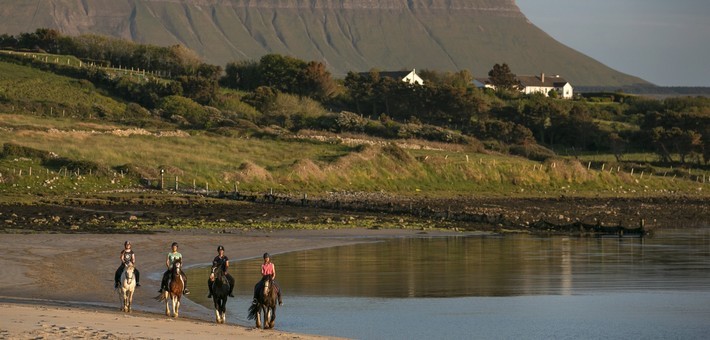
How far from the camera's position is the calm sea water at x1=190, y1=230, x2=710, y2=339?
27.2m

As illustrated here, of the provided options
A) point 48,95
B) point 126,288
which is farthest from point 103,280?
point 48,95

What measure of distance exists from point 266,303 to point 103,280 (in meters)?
9.38

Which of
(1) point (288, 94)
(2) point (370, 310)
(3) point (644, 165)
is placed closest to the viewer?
(2) point (370, 310)

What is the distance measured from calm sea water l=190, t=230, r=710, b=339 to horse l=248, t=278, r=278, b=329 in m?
0.64

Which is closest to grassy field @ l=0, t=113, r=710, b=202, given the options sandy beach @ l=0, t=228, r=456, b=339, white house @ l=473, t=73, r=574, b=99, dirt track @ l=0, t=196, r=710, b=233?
dirt track @ l=0, t=196, r=710, b=233

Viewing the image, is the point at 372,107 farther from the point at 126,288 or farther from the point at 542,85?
the point at 126,288

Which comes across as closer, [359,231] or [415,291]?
[415,291]

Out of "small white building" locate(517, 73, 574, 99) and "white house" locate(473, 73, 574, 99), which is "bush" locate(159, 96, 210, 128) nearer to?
"white house" locate(473, 73, 574, 99)

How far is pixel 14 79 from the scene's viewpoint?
11056 centimetres

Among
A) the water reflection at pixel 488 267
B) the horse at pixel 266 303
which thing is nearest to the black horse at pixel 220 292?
the horse at pixel 266 303

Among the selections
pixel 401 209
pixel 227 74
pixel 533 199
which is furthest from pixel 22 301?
pixel 227 74

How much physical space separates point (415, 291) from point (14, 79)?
83912 mm

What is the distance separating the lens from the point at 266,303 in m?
25.6

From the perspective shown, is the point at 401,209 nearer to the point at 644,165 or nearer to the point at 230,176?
the point at 230,176
